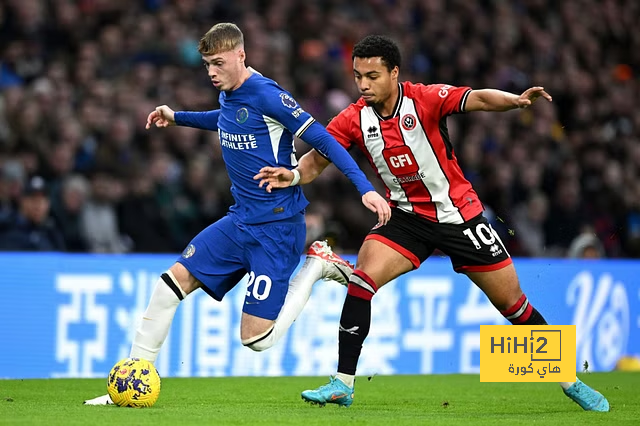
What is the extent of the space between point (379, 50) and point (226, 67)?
0.97 m

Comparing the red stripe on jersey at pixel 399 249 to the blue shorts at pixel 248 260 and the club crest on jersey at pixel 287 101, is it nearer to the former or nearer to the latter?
the blue shorts at pixel 248 260

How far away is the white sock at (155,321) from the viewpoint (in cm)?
693

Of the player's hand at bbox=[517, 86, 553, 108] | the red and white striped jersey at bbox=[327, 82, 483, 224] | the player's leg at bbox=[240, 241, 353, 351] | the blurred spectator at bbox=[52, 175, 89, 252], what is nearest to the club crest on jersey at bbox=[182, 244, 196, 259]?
the player's leg at bbox=[240, 241, 353, 351]

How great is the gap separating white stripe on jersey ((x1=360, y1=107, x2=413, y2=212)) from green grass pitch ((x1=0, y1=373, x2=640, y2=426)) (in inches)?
54.8

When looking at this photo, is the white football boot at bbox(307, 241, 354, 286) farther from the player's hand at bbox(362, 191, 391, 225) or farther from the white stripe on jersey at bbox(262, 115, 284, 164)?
the player's hand at bbox(362, 191, 391, 225)

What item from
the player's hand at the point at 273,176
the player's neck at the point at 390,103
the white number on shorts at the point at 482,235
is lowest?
the white number on shorts at the point at 482,235

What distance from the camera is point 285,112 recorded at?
690 centimetres

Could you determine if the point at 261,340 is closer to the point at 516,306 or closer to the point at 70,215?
the point at 516,306

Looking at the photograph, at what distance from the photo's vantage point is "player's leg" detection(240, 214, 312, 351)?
7.07 meters

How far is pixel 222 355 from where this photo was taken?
10891 mm

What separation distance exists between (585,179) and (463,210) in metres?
8.85

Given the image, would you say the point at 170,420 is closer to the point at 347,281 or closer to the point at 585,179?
the point at 347,281

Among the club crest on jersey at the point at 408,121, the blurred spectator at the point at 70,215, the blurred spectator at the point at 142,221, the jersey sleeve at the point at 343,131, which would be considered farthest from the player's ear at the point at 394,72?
the blurred spectator at the point at 142,221

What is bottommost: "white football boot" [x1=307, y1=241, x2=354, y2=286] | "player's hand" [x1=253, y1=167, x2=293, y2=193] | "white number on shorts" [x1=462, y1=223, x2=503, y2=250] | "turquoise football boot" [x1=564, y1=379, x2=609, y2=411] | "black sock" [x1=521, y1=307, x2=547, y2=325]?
"turquoise football boot" [x1=564, y1=379, x2=609, y2=411]
